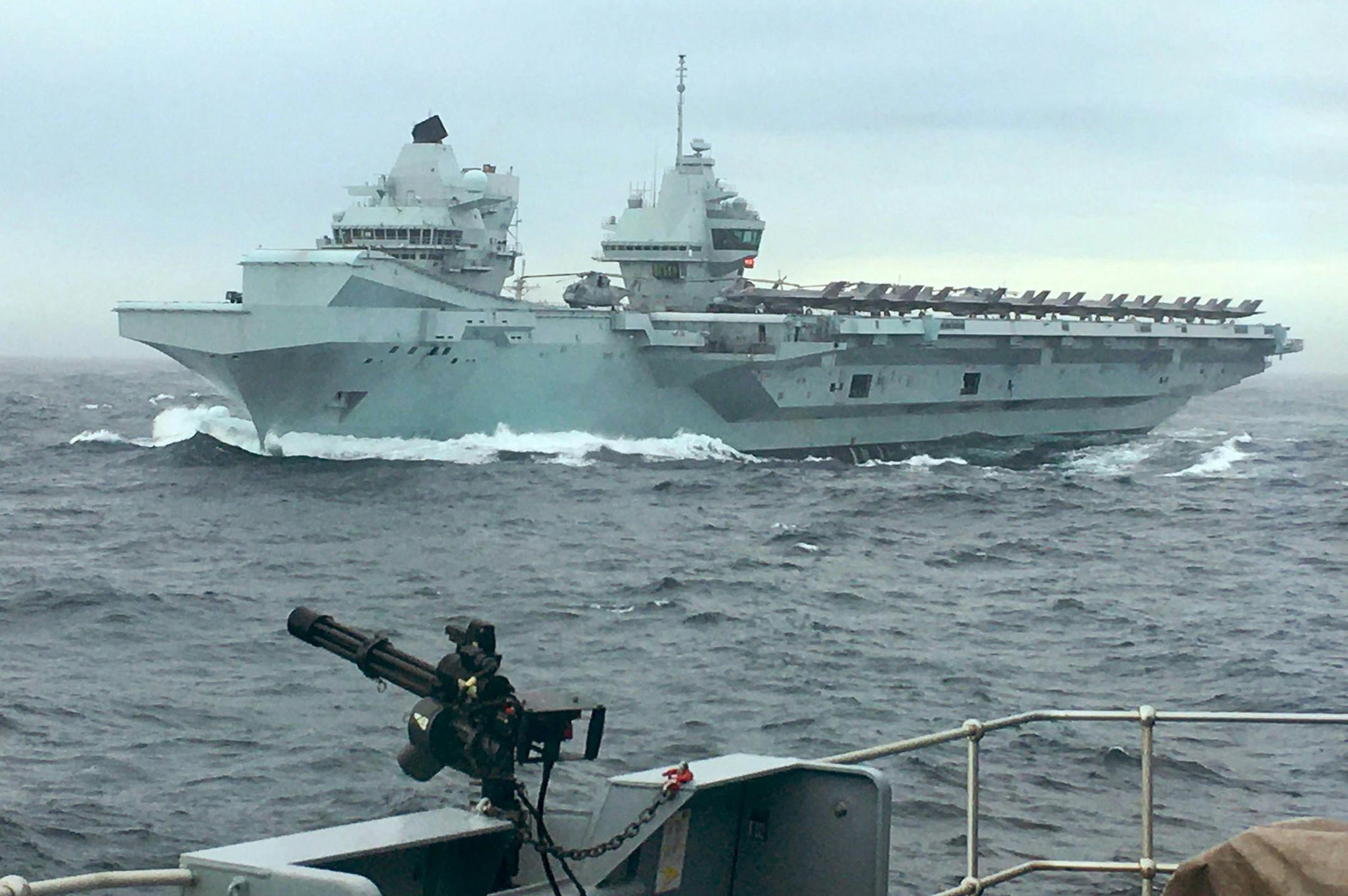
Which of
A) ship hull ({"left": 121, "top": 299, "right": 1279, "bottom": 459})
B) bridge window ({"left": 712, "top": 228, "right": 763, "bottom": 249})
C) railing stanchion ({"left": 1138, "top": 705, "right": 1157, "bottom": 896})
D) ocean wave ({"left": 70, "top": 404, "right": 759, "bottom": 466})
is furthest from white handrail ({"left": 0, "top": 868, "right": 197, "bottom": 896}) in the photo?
bridge window ({"left": 712, "top": 228, "right": 763, "bottom": 249})

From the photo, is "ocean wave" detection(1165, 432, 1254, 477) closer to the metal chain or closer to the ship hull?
the ship hull

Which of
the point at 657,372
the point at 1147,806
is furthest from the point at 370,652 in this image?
the point at 657,372

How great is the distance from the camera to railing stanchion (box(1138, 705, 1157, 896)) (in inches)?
177

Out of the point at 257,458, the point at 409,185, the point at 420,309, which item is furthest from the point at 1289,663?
the point at 409,185

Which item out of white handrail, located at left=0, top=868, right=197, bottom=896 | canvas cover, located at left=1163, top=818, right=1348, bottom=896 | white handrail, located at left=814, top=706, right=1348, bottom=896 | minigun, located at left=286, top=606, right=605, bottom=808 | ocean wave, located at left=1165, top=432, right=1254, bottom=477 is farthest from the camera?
ocean wave, located at left=1165, top=432, right=1254, bottom=477

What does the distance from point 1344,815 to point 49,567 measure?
54.4 feet

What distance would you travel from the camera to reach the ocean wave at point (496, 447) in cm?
3075

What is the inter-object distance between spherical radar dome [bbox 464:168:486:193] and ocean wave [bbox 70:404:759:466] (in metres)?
6.83

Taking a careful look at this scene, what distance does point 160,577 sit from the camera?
19.7 metres

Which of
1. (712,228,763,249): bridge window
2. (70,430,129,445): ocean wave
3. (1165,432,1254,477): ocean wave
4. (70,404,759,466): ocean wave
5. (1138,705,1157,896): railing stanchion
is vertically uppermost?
(712,228,763,249): bridge window

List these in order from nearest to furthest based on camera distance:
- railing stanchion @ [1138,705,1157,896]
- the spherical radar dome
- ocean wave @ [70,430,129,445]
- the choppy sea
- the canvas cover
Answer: the canvas cover < railing stanchion @ [1138,705,1157,896] < the choppy sea < the spherical radar dome < ocean wave @ [70,430,129,445]

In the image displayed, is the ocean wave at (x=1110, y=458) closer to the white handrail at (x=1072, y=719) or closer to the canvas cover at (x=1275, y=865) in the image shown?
the white handrail at (x=1072, y=719)

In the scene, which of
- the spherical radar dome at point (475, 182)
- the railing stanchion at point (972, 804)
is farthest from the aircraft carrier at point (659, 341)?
the railing stanchion at point (972, 804)

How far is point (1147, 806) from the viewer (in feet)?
15.6
